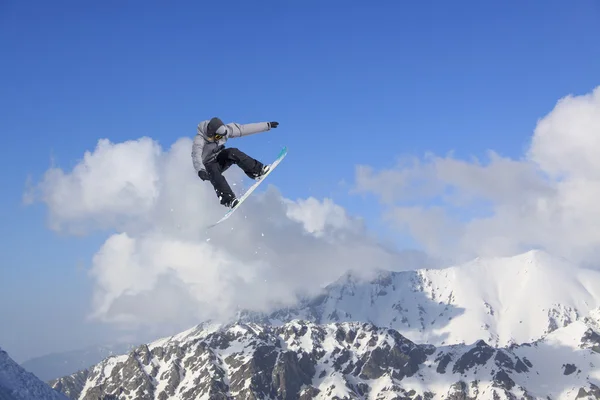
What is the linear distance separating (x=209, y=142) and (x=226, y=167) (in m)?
2.46

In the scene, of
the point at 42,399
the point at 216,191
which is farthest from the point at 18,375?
the point at 216,191

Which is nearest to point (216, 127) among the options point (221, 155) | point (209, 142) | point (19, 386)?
point (209, 142)

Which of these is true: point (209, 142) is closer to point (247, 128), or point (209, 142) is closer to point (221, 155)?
point (221, 155)

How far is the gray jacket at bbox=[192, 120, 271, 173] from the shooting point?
25297 mm

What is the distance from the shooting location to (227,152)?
27.7 metres

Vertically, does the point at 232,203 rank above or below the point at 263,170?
below

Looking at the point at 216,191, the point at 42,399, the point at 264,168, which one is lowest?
the point at 42,399

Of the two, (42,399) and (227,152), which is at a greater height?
(227,152)

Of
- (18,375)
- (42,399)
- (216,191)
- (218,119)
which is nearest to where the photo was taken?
(218,119)

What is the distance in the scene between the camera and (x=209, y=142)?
26000mm

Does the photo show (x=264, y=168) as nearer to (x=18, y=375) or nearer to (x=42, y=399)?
(x=42, y=399)

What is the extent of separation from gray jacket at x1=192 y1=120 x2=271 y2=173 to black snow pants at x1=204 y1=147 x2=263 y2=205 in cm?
55

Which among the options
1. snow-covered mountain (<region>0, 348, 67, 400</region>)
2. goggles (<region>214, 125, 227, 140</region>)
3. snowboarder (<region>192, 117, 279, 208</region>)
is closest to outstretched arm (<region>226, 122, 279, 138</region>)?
snowboarder (<region>192, 117, 279, 208</region>)

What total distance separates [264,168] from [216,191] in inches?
111
